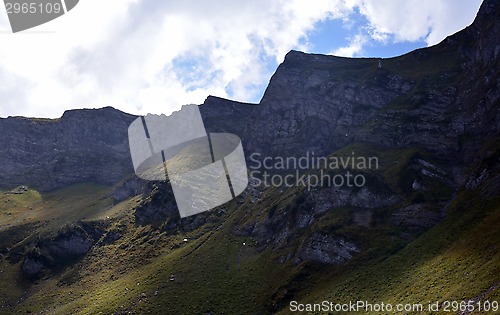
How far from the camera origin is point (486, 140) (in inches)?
5089

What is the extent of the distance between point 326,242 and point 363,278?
820 inches

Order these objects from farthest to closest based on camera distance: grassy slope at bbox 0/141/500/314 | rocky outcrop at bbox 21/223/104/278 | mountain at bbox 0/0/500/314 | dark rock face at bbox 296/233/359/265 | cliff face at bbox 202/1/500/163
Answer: rocky outcrop at bbox 21/223/104/278 → cliff face at bbox 202/1/500/163 → dark rock face at bbox 296/233/359/265 → mountain at bbox 0/0/500/314 → grassy slope at bbox 0/141/500/314

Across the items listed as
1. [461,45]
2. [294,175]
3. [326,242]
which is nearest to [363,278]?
[326,242]

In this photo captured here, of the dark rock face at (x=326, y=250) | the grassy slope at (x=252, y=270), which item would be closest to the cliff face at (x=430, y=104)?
the grassy slope at (x=252, y=270)

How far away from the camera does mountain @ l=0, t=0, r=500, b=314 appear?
89.1 metres

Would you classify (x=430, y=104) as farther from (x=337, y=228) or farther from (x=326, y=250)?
(x=326, y=250)

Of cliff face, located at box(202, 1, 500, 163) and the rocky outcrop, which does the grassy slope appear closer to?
the rocky outcrop

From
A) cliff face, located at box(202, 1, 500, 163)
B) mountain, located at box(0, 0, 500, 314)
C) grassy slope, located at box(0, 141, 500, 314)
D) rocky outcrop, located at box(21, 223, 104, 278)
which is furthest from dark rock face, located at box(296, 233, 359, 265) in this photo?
rocky outcrop, located at box(21, 223, 104, 278)

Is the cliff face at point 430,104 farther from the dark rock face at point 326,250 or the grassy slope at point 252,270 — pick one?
the dark rock face at point 326,250

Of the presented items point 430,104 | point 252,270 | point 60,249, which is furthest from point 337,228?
point 60,249

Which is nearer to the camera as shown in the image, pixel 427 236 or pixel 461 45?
pixel 427 236

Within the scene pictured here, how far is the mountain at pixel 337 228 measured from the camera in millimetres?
89125

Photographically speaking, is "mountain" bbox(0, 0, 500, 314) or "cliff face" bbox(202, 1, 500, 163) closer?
"mountain" bbox(0, 0, 500, 314)

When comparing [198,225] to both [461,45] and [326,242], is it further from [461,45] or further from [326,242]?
[461,45]
